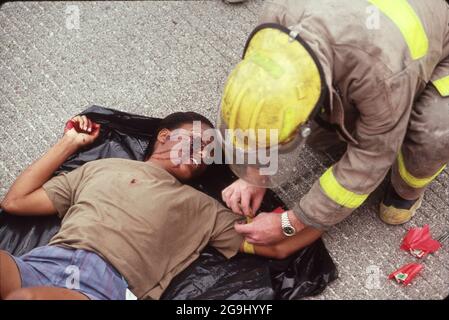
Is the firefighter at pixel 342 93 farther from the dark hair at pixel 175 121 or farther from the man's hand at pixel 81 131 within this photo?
the man's hand at pixel 81 131

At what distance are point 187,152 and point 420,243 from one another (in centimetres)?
105

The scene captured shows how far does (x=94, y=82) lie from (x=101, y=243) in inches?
42.6

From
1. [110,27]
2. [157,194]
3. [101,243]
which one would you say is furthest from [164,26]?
[101,243]

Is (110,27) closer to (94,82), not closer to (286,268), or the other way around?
(94,82)

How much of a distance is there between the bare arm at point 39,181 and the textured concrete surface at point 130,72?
0.25 m

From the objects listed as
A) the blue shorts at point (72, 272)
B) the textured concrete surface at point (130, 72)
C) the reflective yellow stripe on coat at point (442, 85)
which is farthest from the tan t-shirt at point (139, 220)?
the reflective yellow stripe on coat at point (442, 85)

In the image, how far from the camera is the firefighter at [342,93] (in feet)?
5.24

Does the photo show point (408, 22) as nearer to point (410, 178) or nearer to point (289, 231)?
point (410, 178)

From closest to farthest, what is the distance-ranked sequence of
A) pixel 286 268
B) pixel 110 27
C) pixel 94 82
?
pixel 286 268 < pixel 94 82 < pixel 110 27

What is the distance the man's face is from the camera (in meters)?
2.34

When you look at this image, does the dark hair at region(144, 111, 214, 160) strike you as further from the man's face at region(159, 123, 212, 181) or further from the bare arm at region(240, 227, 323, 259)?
the bare arm at region(240, 227, 323, 259)

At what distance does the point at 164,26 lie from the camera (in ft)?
9.89
